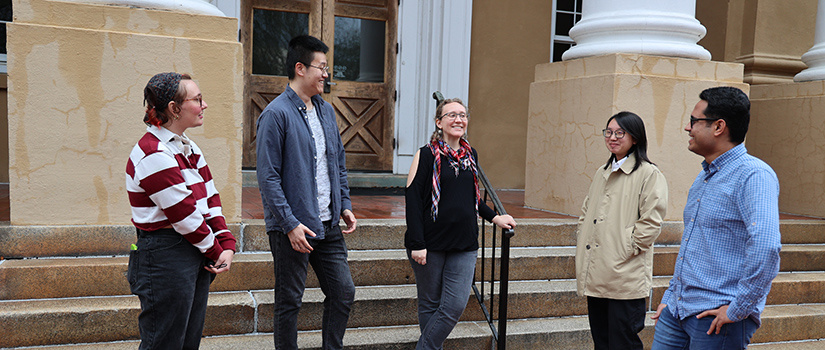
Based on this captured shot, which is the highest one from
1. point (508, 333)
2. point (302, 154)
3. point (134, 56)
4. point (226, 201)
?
point (134, 56)

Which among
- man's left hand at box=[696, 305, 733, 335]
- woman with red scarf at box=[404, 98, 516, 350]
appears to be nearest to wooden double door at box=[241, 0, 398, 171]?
woman with red scarf at box=[404, 98, 516, 350]

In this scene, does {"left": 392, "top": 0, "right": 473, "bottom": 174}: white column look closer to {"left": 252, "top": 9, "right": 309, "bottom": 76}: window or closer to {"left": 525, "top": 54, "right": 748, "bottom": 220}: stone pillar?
{"left": 252, "top": 9, "right": 309, "bottom": 76}: window

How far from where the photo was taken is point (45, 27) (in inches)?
155

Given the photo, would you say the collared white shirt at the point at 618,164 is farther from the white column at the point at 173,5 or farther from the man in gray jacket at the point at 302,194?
the white column at the point at 173,5

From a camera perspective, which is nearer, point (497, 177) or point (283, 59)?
point (283, 59)

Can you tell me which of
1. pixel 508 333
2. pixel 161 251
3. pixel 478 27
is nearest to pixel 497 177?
pixel 478 27

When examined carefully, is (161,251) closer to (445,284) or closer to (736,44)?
(445,284)

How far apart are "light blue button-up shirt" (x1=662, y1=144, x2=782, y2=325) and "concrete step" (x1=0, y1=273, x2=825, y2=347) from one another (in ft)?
6.37

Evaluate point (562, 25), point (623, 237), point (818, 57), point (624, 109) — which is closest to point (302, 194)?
point (623, 237)

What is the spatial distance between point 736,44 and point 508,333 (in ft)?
21.5

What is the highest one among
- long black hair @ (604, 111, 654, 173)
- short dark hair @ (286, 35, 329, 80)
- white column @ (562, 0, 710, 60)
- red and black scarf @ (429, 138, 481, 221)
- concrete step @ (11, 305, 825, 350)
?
white column @ (562, 0, 710, 60)

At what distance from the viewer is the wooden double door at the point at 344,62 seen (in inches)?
288

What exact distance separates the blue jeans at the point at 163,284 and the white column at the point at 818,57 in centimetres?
710

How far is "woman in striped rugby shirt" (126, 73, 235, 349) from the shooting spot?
7.97 ft
